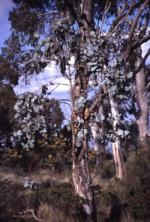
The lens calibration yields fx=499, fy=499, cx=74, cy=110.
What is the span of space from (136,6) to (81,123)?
8.39 ft

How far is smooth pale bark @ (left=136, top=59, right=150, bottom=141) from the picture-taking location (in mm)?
23031

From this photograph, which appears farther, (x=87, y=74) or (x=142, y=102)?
(x=142, y=102)

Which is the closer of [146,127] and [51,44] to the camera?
[51,44]

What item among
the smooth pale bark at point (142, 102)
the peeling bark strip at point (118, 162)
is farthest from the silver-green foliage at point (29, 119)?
the smooth pale bark at point (142, 102)

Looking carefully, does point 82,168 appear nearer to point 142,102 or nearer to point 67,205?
point 67,205

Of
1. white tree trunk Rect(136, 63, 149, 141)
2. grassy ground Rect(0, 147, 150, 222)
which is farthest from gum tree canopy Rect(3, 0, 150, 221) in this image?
white tree trunk Rect(136, 63, 149, 141)

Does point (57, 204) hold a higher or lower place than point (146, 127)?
lower

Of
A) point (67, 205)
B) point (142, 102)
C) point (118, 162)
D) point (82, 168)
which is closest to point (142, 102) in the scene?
point (142, 102)

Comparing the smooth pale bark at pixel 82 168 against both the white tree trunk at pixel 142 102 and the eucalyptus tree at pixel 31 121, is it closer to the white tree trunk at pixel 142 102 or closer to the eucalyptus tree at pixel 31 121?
the eucalyptus tree at pixel 31 121

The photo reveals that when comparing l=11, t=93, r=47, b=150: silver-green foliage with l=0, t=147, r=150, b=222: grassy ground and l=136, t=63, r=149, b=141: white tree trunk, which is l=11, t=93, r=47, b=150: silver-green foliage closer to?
l=0, t=147, r=150, b=222: grassy ground

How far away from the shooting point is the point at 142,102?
23.5m

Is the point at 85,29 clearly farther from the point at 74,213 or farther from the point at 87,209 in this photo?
the point at 74,213

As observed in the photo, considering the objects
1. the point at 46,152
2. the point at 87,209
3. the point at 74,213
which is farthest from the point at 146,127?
the point at 87,209

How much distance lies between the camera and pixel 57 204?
1023cm
